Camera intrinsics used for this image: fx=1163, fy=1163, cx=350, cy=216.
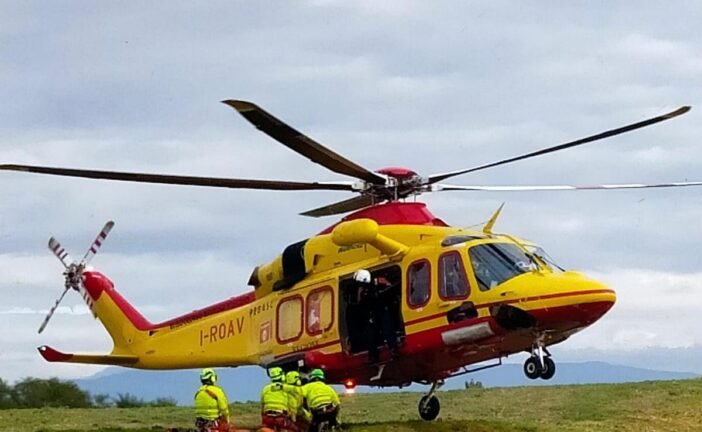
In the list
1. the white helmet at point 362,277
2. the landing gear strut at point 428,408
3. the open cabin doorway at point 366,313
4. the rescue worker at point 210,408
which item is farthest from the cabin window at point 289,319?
the landing gear strut at point 428,408

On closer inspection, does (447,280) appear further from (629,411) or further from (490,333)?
(629,411)

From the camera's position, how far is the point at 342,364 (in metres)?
18.9

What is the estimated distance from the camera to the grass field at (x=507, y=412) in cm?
2209

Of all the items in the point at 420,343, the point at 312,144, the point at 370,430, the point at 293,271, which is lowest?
the point at 370,430

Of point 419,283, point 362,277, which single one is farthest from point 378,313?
point 362,277

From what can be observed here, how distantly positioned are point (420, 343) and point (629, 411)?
8770 millimetres

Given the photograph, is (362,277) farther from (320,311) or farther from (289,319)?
(289,319)

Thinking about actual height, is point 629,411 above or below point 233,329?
below

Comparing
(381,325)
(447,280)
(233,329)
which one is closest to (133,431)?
(233,329)

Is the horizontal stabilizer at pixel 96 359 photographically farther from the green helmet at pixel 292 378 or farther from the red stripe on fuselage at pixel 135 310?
the green helmet at pixel 292 378

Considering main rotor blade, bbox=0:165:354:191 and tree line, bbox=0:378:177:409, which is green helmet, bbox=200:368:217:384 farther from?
tree line, bbox=0:378:177:409

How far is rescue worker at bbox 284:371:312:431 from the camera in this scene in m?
18.0

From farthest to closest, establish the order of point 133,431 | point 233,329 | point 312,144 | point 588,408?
point 588,408 → point 233,329 → point 133,431 → point 312,144

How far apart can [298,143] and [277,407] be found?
418 centimetres
